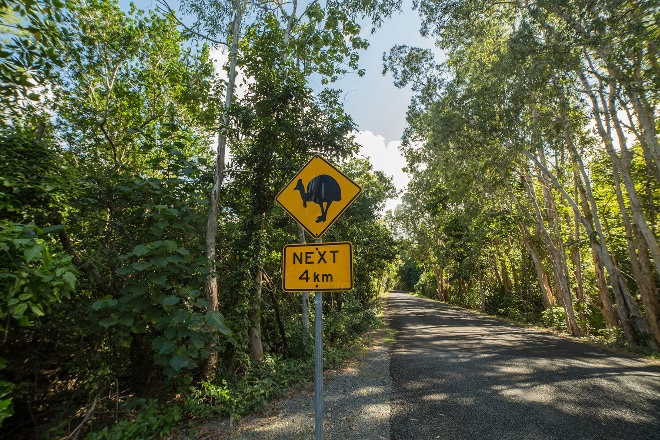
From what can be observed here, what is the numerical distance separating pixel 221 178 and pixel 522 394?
7.16 metres

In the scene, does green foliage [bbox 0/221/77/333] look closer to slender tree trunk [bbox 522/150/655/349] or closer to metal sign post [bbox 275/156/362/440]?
metal sign post [bbox 275/156/362/440]

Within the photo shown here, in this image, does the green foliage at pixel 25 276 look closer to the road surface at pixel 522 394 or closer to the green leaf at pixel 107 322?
the green leaf at pixel 107 322

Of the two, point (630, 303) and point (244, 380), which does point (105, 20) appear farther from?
point (630, 303)

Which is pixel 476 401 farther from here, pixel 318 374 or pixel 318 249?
pixel 318 249

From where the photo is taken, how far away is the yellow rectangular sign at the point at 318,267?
8.65ft

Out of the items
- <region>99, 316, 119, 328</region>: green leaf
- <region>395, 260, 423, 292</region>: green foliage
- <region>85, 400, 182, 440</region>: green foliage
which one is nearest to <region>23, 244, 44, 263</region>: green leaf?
<region>99, 316, 119, 328</region>: green leaf

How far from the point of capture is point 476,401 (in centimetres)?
451

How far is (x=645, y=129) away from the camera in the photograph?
7824mm

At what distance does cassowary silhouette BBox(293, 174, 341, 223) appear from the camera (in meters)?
2.98

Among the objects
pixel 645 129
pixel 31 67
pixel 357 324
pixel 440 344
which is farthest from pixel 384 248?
pixel 31 67

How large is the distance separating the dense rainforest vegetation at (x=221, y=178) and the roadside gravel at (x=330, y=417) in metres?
0.44

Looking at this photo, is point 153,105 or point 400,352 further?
point 153,105

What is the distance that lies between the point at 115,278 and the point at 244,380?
2974 millimetres

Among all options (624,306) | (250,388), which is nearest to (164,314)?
(250,388)
